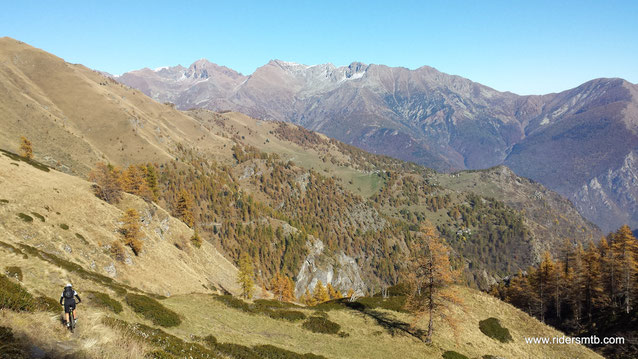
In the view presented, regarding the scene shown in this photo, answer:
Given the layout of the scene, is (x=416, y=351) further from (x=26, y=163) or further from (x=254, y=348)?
(x=26, y=163)

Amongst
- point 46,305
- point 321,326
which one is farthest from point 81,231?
point 321,326

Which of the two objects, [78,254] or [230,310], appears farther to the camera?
[78,254]

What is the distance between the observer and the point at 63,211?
172ft

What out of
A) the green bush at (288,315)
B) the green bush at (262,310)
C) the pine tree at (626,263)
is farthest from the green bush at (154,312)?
the pine tree at (626,263)

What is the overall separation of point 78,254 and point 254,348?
36192mm

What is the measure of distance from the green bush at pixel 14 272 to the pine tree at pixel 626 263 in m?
95.4

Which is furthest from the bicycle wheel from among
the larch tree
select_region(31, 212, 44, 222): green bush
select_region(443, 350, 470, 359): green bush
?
select_region(31, 212, 44, 222): green bush

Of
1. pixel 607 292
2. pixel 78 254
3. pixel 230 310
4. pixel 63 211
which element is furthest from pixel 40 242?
pixel 607 292

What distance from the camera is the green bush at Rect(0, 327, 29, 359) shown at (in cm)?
969

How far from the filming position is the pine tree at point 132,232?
58156 mm

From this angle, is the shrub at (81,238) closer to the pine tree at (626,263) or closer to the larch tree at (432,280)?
the larch tree at (432,280)

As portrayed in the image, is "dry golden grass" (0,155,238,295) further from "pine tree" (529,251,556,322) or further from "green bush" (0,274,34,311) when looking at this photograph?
Answer: "pine tree" (529,251,556,322)

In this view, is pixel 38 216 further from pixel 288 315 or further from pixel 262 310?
pixel 288 315

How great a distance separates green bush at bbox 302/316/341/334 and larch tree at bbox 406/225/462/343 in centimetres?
930
